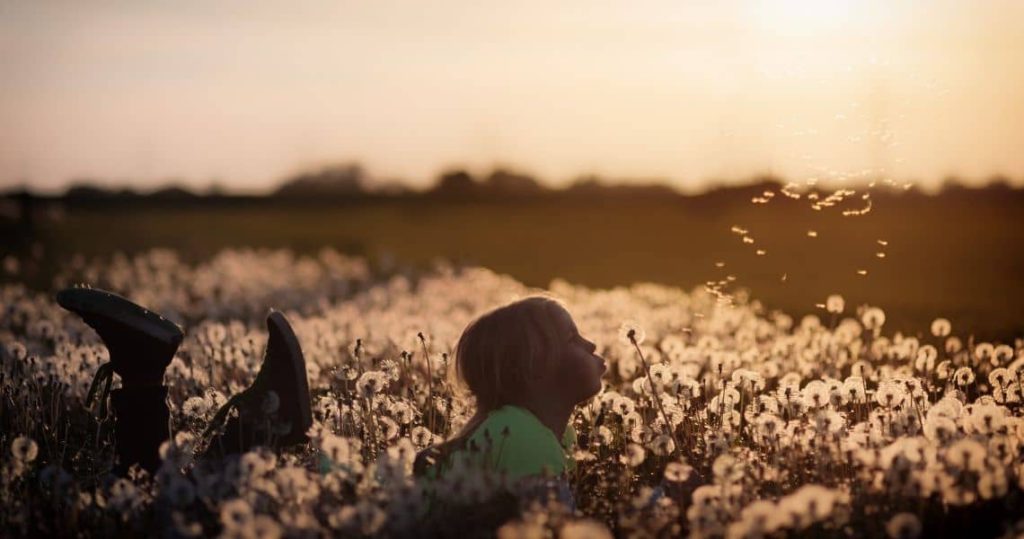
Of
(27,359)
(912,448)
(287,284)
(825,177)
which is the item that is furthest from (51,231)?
(912,448)

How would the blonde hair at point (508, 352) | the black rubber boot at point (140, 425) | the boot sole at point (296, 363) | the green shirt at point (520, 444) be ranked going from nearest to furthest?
the green shirt at point (520, 444)
the blonde hair at point (508, 352)
the boot sole at point (296, 363)
the black rubber boot at point (140, 425)

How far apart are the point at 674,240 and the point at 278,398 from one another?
41251 mm

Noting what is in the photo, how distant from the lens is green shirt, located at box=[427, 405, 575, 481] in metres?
6.05

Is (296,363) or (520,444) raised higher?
(296,363)

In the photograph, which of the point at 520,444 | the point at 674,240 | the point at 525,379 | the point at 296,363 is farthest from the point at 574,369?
the point at 674,240

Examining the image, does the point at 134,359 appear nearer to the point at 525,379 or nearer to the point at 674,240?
the point at 525,379

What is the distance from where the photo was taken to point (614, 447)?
25.4 ft

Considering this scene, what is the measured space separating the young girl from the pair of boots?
0.88 metres

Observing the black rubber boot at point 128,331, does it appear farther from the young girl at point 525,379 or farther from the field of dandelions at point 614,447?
the young girl at point 525,379

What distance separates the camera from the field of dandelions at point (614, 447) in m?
5.09

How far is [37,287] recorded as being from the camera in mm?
23781

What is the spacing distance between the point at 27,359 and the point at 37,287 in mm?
15267

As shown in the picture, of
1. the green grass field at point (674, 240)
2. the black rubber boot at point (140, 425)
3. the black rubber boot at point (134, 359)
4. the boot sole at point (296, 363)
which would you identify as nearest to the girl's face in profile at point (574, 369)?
the boot sole at point (296, 363)

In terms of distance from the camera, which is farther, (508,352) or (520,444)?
(508,352)
